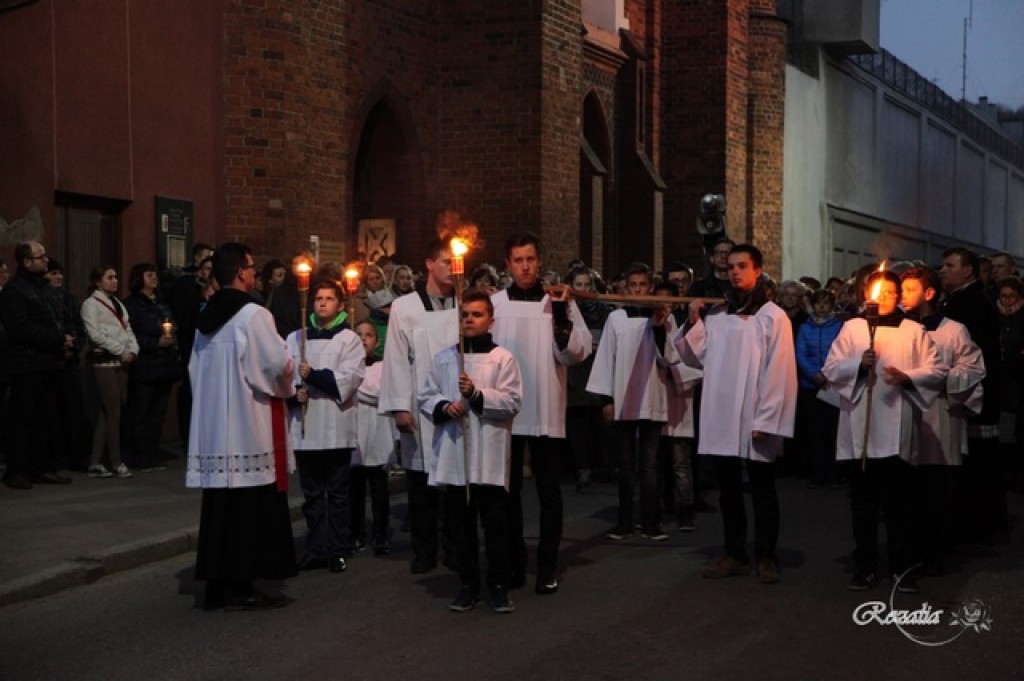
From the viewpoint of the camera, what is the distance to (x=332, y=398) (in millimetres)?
10359

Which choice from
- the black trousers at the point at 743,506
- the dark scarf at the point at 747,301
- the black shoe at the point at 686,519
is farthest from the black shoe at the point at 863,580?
the black shoe at the point at 686,519

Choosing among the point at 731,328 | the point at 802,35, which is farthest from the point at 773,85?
the point at 731,328

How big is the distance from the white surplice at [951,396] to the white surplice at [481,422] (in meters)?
2.73

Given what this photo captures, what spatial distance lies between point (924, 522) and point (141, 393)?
300 inches

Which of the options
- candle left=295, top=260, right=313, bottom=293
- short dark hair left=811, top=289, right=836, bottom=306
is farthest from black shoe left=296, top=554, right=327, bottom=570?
short dark hair left=811, top=289, right=836, bottom=306

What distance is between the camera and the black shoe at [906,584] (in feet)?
31.3

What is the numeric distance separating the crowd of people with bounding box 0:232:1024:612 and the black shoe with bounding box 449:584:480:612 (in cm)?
2

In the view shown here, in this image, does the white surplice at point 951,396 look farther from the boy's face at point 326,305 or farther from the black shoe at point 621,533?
the boy's face at point 326,305

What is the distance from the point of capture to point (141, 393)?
1488cm

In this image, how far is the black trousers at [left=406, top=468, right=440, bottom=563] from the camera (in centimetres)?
1030

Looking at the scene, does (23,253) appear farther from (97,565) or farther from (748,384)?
(748,384)

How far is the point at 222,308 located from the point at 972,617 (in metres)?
4.41

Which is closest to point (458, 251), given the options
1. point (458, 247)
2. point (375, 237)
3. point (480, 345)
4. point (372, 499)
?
point (458, 247)

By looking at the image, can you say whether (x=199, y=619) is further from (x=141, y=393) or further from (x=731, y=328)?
(x=141, y=393)
